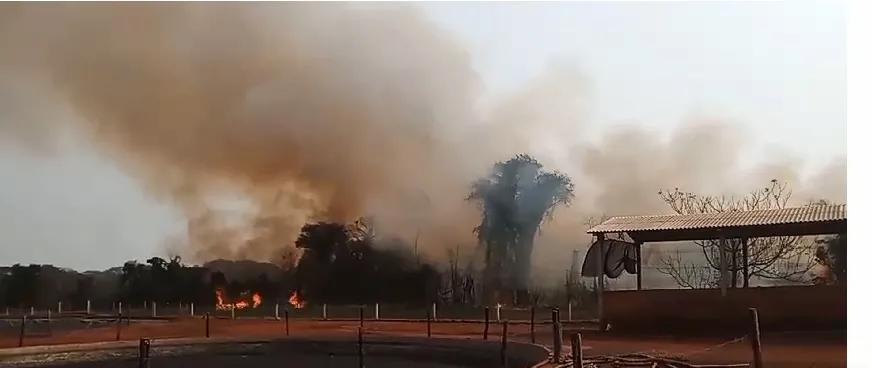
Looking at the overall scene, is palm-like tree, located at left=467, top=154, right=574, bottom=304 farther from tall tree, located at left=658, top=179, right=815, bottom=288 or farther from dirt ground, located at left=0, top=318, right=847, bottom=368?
tall tree, located at left=658, top=179, right=815, bottom=288

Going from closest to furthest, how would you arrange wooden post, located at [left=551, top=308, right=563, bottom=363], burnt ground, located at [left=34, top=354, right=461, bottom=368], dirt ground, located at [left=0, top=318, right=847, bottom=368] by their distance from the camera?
dirt ground, located at [left=0, top=318, right=847, bottom=368] < wooden post, located at [left=551, top=308, right=563, bottom=363] < burnt ground, located at [left=34, top=354, right=461, bottom=368]

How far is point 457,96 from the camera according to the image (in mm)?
3746

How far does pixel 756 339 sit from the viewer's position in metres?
3.46

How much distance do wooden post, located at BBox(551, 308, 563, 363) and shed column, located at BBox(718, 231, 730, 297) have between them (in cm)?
63

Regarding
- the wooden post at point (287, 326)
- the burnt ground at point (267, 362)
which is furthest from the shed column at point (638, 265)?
the wooden post at point (287, 326)

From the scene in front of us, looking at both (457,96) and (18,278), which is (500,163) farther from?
(18,278)

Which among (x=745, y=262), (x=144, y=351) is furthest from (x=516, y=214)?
(x=144, y=351)

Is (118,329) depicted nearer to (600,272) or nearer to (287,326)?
(287,326)

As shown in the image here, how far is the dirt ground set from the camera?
3.41 m

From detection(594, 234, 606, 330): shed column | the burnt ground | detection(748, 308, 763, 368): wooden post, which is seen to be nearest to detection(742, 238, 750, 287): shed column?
detection(748, 308, 763, 368): wooden post

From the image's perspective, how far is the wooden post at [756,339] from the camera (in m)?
3.43

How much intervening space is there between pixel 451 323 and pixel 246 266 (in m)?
0.84

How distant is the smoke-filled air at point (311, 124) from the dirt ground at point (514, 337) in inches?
11.4

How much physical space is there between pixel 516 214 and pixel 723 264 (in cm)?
80
